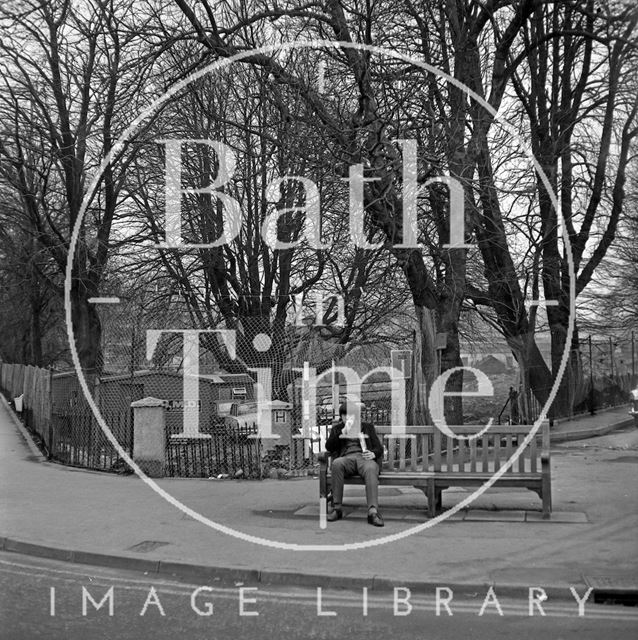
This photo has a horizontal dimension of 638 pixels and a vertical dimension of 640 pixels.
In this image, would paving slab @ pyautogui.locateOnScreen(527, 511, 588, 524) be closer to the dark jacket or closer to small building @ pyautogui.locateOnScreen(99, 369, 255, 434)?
the dark jacket

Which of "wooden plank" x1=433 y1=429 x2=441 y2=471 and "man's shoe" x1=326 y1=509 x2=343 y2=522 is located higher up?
"wooden plank" x1=433 y1=429 x2=441 y2=471

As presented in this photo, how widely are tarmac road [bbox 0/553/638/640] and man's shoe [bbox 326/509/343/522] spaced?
7.58 ft

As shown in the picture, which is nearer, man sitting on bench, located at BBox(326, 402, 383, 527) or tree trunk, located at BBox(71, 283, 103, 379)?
man sitting on bench, located at BBox(326, 402, 383, 527)

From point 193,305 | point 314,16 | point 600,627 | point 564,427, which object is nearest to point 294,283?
point 193,305

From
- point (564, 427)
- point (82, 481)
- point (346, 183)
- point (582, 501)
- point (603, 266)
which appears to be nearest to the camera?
point (582, 501)

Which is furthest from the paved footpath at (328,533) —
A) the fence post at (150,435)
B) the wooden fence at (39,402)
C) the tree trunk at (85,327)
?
the tree trunk at (85,327)

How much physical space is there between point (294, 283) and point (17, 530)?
525 inches

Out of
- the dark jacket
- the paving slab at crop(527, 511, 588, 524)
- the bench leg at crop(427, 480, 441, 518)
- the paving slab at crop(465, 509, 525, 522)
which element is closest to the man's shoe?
the dark jacket

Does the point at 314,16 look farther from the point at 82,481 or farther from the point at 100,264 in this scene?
the point at 100,264

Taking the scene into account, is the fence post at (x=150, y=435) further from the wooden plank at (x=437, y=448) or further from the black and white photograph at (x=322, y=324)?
the wooden plank at (x=437, y=448)

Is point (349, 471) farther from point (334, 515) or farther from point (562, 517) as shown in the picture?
point (562, 517)

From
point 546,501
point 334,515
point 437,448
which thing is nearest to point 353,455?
point 334,515

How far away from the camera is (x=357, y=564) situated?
23.6 ft

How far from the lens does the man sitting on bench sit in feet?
29.9
